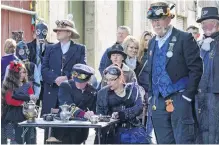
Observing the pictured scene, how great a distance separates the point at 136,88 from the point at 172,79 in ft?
2.78

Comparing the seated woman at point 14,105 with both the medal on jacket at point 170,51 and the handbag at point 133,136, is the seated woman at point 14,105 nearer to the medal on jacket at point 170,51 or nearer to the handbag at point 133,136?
the handbag at point 133,136

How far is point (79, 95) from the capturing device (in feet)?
25.6

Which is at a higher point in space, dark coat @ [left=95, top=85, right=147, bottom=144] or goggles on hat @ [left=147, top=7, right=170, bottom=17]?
goggles on hat @ [left=147, top=7, right=170, bottom=17]

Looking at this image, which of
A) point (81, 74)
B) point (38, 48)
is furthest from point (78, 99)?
point (38, 48)

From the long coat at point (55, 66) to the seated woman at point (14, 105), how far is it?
0.85 ft

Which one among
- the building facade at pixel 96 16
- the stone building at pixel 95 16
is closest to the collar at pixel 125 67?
the building facade at pixel 96 16

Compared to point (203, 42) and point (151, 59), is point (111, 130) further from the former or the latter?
point (203, 42)

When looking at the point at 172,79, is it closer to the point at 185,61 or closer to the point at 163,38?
the point at 185,61

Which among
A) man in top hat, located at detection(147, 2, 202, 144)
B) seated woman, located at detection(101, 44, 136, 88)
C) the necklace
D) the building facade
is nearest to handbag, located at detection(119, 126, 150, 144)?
man in top hat, located at detection(147, 2, 202, 144)

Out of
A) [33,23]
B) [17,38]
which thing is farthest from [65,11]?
[17,38]

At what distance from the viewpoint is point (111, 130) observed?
24.8 ft

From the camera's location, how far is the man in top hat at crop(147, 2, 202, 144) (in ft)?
23.1

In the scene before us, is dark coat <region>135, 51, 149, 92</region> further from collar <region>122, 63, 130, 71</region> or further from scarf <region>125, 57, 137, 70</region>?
collar <region>122, 63, 130, 71</region>

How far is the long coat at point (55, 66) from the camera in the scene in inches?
346
